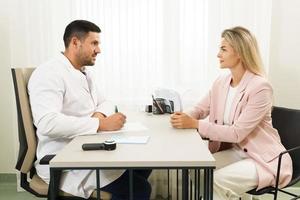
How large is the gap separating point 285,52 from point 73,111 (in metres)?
1.86

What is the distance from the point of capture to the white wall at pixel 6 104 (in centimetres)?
289

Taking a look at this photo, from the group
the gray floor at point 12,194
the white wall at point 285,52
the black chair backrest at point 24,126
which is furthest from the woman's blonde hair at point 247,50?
the gray floor at point 12,194

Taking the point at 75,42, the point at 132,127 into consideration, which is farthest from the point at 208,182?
the point at 75,42

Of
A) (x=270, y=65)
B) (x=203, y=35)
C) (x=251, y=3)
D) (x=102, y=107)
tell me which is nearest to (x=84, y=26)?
(x=102, y=107)

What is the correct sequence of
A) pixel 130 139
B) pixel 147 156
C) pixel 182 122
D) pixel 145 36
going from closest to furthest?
pixel 147 156, pixel 130 139, pixel 182 122, pixel 145 36

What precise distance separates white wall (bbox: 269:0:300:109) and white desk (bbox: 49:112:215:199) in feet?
4.99

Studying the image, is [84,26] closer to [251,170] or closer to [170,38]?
[170,38]

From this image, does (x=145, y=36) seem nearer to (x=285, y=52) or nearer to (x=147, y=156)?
(x=285, y=52)

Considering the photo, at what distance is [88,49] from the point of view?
6.52 feet

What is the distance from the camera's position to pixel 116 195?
160 cm

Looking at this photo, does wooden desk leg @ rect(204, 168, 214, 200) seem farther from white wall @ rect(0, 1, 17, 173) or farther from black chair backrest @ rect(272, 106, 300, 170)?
white wall @ rect(0, 1, 17, 173)

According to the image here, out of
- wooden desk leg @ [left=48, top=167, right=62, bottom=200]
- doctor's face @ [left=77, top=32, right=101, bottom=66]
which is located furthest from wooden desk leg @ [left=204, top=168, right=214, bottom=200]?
doctor's face @ [left=77, top=32, right=101, bottom=66]

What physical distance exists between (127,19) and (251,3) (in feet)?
3.15

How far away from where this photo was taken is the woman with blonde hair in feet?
5.94
